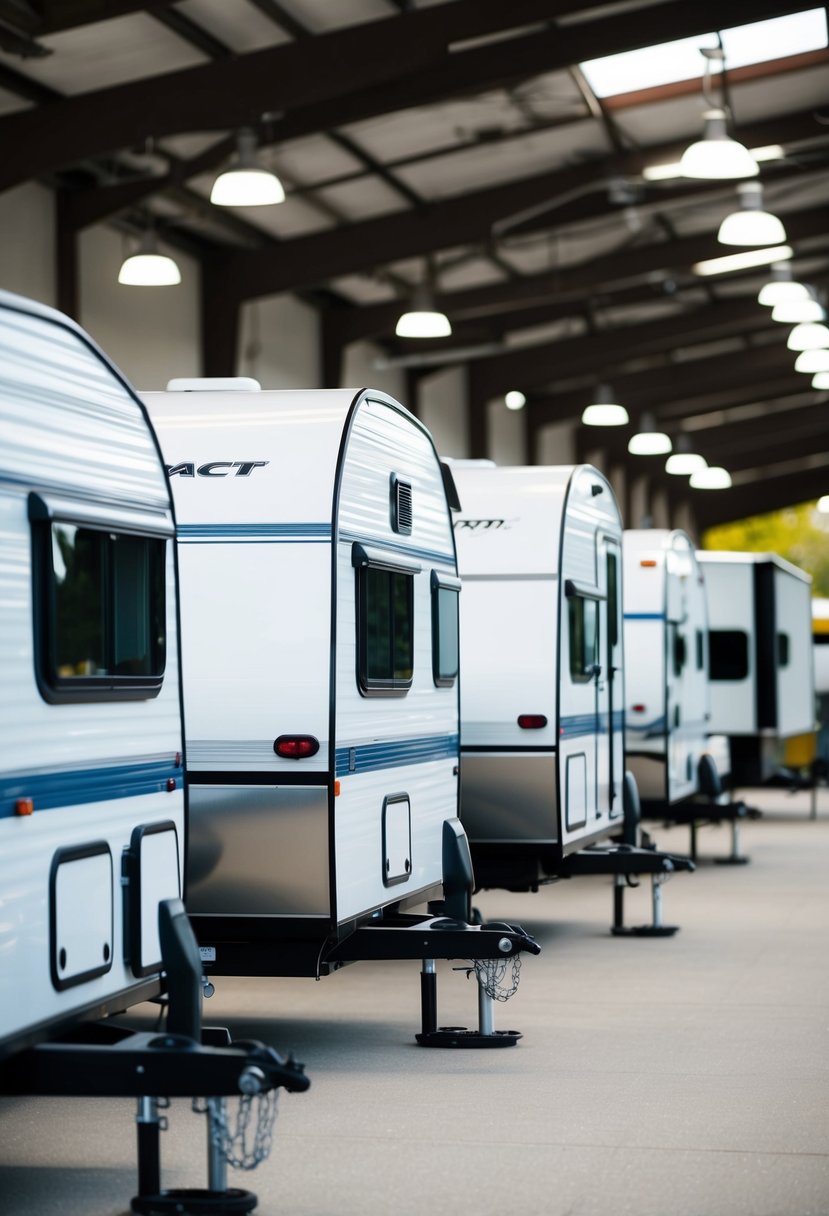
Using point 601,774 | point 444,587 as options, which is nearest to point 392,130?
point 601,774

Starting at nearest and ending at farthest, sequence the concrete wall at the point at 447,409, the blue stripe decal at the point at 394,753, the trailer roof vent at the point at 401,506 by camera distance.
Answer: the blue stripe decal at the point at 394,753 → the trailer roof vent at the point at 401,506 → the concrete wall at the point at 447,409

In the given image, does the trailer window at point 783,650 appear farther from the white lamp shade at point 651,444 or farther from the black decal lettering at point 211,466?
the black decal lettering at point 211,466

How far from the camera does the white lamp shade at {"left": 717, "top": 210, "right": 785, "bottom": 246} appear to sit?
15.7 metres

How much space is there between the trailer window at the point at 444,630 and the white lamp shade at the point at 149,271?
18.2ft

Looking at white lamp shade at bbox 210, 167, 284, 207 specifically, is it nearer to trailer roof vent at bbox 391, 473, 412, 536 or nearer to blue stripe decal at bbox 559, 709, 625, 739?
blue stripe decal at bbox 559, 709, 625, 739

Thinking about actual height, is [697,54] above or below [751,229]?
above

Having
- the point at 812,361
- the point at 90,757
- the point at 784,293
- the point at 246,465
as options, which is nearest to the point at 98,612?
the point at 90,757

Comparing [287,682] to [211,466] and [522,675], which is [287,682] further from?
[522,675]

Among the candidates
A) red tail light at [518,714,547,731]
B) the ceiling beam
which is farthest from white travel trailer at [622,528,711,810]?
the ceiling beam

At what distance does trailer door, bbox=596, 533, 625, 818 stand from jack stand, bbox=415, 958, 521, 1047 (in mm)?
3354

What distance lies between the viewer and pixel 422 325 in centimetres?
1800

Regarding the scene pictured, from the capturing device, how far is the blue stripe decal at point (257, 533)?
7.20 metres

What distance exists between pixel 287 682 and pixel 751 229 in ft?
32.1

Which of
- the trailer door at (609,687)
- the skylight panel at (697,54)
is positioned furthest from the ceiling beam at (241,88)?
the trailer door at (609,687)
